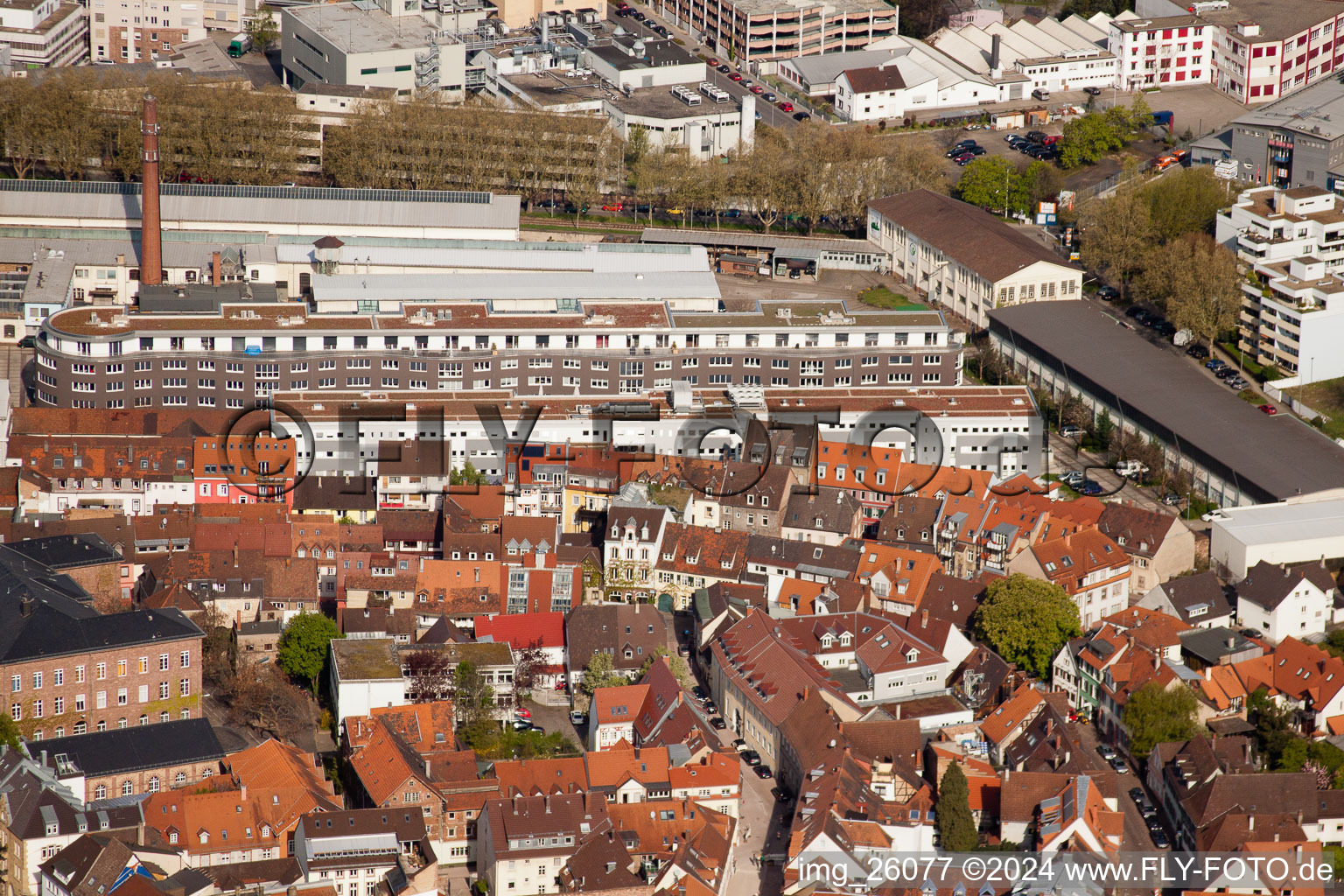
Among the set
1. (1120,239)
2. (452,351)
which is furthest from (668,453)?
(1120,239)

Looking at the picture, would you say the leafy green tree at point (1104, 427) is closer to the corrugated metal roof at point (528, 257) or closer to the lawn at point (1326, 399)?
the lawn at point (1326, 399)

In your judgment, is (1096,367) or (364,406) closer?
(364,406)

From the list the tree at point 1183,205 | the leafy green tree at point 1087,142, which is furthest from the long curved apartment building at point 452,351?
the leafy green tree at point 1087,142

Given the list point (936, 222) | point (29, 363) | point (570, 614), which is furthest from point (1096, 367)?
point (29, 363)

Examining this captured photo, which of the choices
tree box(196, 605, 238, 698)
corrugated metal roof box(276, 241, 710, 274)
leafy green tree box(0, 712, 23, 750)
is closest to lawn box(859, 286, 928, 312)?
corrugated metal roof box(276, 241, 710, 274)

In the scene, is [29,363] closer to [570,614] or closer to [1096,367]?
[570,614]

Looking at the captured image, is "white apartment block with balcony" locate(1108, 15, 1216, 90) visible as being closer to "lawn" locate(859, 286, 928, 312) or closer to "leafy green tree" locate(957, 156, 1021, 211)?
"leafy green tree" locate(957, 156, 1021, 211)
